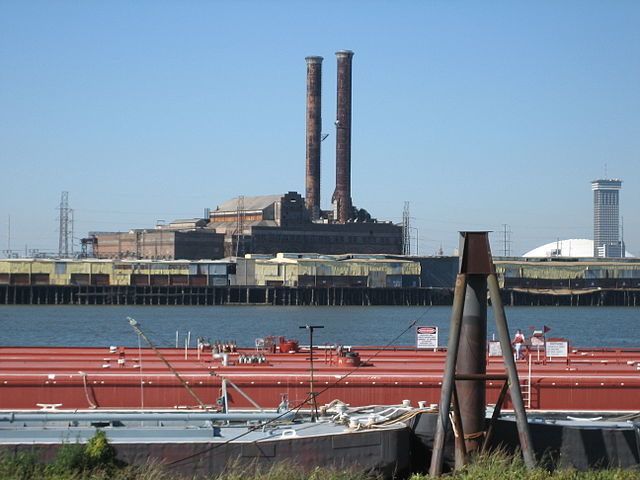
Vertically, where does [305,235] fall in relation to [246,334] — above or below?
above

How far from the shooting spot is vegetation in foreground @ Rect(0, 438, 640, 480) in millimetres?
18609

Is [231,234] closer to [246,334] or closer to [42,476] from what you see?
[246,334]

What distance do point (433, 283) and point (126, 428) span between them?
12432cm

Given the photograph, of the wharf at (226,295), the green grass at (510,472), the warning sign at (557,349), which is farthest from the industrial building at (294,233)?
the green grass at (510,472)

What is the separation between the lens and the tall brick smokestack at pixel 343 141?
164m

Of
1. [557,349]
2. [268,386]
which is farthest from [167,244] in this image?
[268,386]

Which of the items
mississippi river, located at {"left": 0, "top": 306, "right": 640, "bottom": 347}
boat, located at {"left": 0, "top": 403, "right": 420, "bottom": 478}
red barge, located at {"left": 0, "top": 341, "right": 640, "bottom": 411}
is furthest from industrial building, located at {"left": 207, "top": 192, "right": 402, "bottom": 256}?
boat, located at {"left": 0, "top": 403, "right": 420, "bottom": 478}

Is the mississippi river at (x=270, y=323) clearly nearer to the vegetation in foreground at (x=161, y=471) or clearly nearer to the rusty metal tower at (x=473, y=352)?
the rusty metal tower at (x=473, y=352)

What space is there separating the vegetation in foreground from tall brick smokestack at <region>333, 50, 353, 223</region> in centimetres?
14477

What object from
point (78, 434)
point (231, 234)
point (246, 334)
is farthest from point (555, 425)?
point (231, 234)

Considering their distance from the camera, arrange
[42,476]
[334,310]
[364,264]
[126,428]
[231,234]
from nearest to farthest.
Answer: [42,476], [126,428], [334,310], [364,264], [231,234]

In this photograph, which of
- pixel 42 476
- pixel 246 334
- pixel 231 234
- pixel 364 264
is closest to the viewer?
pixel 42 476

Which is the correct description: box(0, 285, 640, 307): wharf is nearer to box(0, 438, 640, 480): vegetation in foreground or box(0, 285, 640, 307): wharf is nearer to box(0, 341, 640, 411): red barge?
box(0, 341, 640, 411): red barge

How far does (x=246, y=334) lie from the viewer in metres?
80.4
